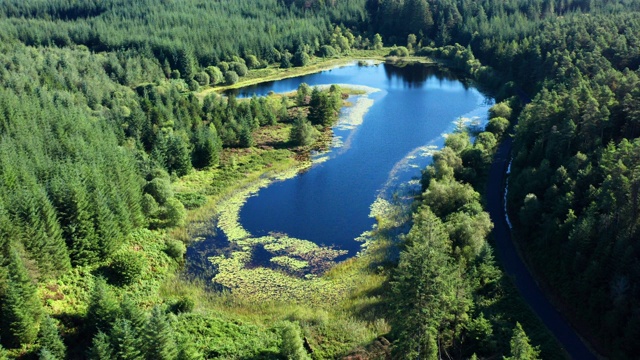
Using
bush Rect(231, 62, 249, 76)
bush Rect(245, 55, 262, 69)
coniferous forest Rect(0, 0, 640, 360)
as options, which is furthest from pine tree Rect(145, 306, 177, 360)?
bush Rect(245, 55, 262, 69)

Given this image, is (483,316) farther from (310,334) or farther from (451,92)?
(451,92)

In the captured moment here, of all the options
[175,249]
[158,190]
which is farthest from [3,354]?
A: [158,190]

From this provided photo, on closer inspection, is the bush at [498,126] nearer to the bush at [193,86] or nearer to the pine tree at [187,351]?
the pine tree at [187,351]

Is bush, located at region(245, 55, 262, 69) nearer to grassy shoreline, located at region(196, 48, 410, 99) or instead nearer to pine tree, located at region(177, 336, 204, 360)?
grassy shoreline, located at region(196, 48, 410, 99)

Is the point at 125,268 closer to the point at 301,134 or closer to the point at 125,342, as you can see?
the point at 125,342

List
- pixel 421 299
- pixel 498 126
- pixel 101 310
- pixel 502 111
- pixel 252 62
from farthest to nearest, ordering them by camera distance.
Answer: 1. pixel 252 62
2. pixel 502 111
3. pixel 498 126
4. pixel 101 310
5. pixel 421 299

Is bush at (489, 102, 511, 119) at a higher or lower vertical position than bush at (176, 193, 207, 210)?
higher
